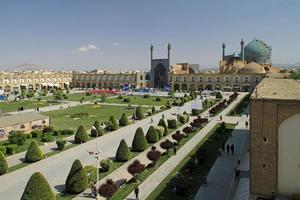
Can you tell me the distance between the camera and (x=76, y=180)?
20.2 m

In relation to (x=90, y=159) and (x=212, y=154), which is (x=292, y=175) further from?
(x=90, y=159)

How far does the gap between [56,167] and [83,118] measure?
24153 mm

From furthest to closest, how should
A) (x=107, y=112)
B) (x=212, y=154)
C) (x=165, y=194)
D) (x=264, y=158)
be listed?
(x=107, y=112) → (x=212, y=154) → (x=165, y=194) → (x=264, y=158)

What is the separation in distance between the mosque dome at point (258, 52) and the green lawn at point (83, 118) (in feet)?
193

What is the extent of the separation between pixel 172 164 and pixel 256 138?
10278mm

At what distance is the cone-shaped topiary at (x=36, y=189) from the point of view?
1522 cm

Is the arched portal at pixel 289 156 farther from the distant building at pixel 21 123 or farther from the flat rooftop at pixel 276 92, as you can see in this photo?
the distant building at pixel 21 123

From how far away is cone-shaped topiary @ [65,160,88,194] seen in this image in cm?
2005

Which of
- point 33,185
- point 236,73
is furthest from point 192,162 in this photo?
point 236,73

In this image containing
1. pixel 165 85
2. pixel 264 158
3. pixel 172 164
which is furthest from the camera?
pixel 165 85

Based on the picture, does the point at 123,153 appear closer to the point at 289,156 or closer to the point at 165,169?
the point at 165,169

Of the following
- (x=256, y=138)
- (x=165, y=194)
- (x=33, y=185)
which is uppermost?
(x=256, y=138)

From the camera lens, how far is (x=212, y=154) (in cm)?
2905

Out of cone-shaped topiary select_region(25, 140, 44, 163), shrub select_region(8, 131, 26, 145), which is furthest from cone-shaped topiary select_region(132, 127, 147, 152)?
shrub select_region(8, 131, 26, 145)
